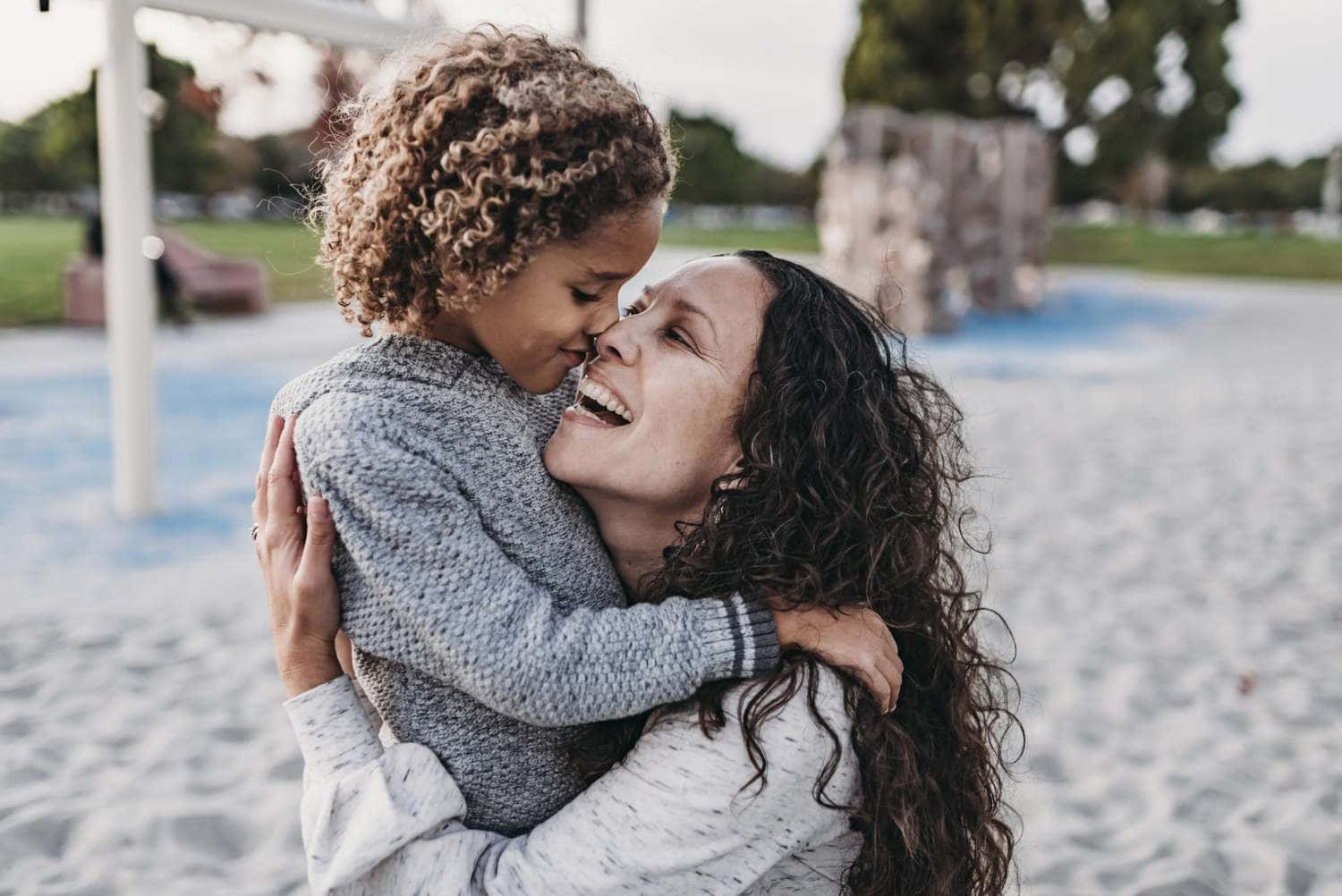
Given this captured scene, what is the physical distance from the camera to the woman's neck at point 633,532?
1.80m

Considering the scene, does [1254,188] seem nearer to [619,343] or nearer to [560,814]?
[619,343]

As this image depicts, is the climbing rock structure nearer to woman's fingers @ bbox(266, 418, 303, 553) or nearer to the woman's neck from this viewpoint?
the woman's neck

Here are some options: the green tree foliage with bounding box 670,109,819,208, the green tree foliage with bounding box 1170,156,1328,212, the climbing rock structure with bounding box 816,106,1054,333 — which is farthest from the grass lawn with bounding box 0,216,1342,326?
the green tree foliage with bounding box 670,109,819,208

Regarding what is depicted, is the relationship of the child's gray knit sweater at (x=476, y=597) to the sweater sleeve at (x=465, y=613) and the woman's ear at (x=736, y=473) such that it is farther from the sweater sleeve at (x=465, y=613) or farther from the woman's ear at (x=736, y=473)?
the woman's ear at (x=736, y=473)

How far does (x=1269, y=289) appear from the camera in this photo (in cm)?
2453

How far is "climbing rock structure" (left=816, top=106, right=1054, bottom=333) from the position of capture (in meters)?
14.9

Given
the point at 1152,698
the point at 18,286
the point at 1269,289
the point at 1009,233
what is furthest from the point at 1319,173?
the point at 1152,698

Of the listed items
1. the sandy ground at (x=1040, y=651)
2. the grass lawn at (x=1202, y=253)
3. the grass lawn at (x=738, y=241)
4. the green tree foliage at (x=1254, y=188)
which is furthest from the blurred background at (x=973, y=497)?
the green tree foliage at (x=1254, y=188)

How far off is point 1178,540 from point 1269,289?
21.1m

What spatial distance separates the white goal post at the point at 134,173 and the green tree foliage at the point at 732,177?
2761 inches

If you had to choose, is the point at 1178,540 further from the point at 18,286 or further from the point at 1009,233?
the point at 18,286

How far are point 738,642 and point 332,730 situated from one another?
1.84ft

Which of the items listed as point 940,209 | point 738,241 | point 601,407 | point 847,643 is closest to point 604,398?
point 601,407

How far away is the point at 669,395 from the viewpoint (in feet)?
5.63
